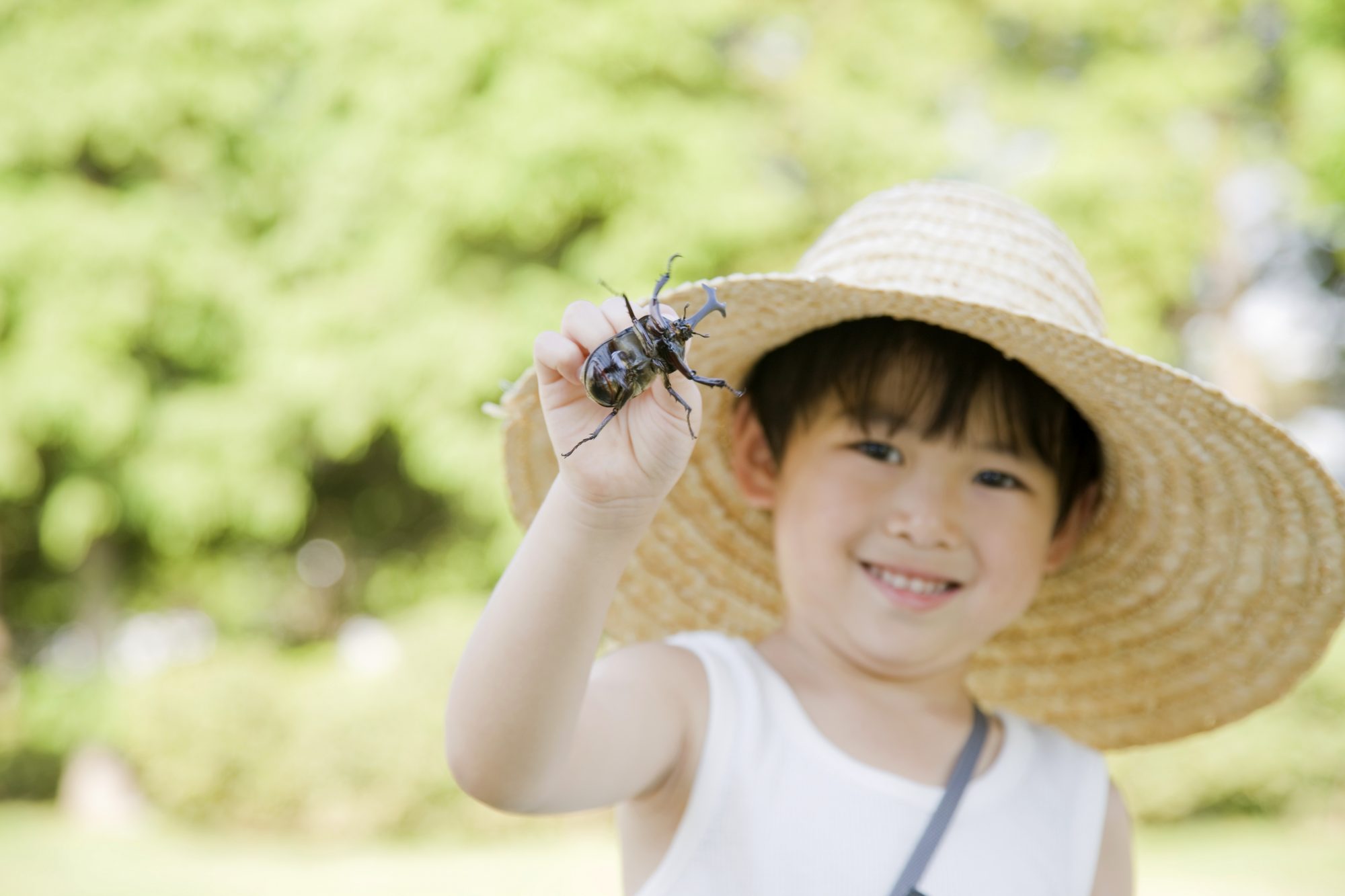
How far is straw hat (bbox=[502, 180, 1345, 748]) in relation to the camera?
68.6 inches

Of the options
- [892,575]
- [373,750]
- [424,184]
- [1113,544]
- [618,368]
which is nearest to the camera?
[618,368]

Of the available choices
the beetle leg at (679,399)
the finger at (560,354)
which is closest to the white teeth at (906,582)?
the beetle leg at (679,399)

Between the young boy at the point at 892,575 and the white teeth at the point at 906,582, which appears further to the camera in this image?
the white teeth at the point at 906,582

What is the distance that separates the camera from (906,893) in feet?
5.36

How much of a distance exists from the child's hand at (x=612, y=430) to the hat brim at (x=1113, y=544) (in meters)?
0.41

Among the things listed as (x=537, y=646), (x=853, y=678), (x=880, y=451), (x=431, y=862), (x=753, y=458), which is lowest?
(x=537, y=646)

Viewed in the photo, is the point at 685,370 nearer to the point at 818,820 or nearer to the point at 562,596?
the point at 562,596

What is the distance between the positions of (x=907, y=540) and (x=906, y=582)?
3.0 inches

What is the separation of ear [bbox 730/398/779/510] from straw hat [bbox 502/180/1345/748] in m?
0.06

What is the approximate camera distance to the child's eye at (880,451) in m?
1.81

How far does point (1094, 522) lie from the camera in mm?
2262

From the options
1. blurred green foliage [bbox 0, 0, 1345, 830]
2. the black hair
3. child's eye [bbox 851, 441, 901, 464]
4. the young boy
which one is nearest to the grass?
blurred green foliage [bbox 0, 0, 1345, 830]

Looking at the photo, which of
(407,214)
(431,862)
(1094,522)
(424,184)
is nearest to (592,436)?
(1094,522)

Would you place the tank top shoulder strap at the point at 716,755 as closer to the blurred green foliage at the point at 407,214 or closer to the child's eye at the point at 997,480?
the child's eye at the point at 997,480
